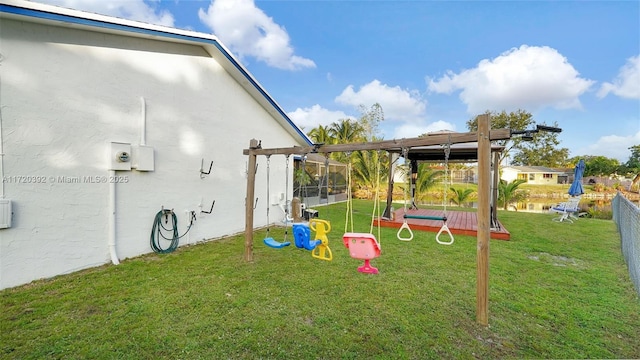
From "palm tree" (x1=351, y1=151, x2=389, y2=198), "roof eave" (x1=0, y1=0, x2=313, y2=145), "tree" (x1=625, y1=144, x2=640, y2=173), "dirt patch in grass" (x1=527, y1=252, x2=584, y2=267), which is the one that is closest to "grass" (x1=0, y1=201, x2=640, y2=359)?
"dirt patch in grass" (x1=527, y1=252, x2=584, y2=267)

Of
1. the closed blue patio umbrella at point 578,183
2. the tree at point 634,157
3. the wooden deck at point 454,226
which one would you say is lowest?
the wooden deck at point 454,226

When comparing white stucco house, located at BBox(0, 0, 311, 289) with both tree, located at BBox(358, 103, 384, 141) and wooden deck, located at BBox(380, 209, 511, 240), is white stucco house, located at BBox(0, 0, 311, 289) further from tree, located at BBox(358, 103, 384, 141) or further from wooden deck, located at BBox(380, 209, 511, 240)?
tree, located at BBox(358, 103, 384, 141)

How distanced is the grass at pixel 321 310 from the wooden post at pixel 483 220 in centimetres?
23

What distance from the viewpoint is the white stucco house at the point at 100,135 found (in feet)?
12.9

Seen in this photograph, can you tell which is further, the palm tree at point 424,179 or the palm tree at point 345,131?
the palm tree at point 345,131

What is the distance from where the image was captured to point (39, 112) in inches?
162

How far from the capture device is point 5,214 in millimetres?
3742

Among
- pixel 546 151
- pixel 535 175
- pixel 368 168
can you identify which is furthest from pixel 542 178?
pixel 368 168

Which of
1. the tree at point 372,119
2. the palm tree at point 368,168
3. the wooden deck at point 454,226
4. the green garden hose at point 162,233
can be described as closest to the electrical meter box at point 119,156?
the green garden hose at point 162,233

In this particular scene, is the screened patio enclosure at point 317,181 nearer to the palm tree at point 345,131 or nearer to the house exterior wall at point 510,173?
the palm tree at point 345,131

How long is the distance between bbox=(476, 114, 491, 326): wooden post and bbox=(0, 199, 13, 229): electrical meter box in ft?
20.4

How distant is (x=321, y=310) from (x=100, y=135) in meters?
4.82

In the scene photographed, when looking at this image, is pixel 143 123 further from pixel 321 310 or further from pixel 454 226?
pixel 454 226

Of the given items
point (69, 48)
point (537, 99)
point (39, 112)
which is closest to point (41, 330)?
point (39, 112)
